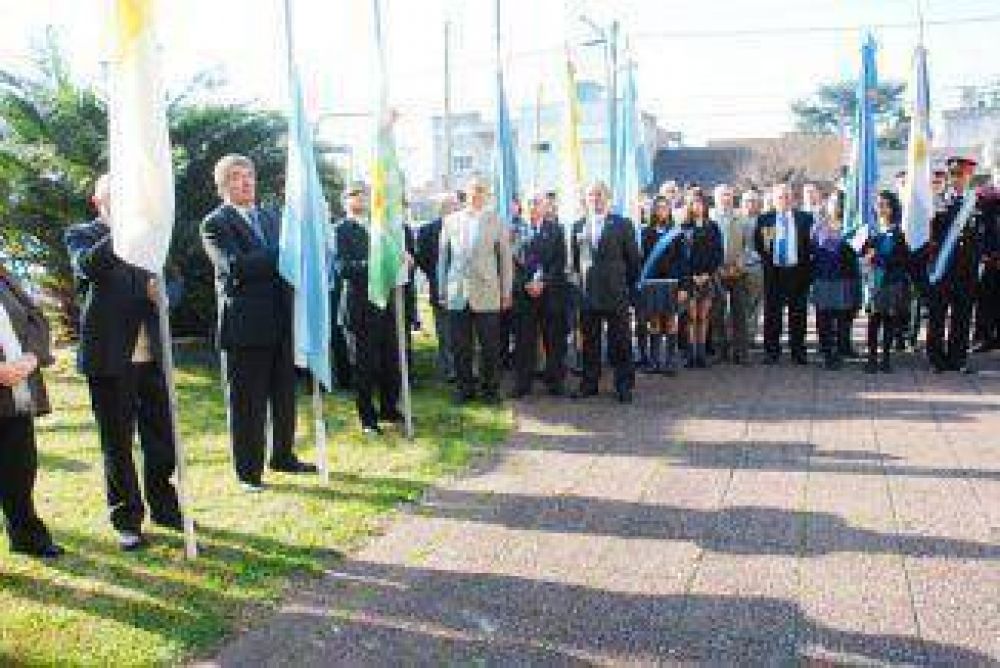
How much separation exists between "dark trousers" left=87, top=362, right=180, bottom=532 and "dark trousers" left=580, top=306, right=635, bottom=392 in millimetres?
5048

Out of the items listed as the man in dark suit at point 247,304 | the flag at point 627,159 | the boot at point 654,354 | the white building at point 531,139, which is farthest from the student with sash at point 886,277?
the white building at point 531,139

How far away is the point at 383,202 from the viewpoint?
9.14 m

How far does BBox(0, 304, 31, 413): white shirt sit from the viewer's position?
19.6 ft

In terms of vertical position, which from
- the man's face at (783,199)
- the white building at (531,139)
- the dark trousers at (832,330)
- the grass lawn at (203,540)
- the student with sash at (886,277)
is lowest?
the grass lawn at (203,540)

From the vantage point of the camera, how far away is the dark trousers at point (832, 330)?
1262 cm

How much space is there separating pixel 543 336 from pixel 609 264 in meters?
1.18

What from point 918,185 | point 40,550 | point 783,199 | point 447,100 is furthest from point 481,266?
point 447,100

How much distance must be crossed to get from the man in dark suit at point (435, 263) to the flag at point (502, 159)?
0.75 metres

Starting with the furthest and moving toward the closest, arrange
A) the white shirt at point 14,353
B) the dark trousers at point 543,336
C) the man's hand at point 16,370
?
the dark trousers at point 543,336
the white shirt at point 14,353
the man's hand at point 16,370

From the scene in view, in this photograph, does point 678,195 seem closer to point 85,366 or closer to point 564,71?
point 564,71

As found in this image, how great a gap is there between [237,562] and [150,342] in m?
1.52

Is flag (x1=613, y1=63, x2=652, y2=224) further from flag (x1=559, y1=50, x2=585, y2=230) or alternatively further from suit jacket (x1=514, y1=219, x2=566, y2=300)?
suit jacket (x1=514, y1=219, x2=566, y2=300)

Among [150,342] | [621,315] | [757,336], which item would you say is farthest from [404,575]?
[757,336]

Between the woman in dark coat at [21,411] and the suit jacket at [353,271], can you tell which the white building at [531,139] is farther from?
the woman in dark coat at [21,411]
